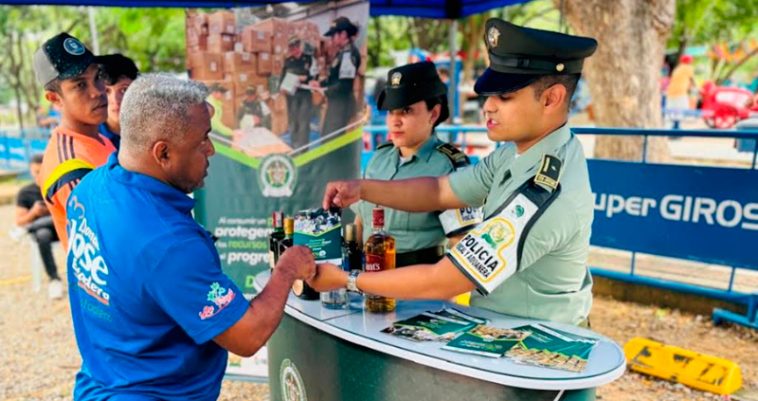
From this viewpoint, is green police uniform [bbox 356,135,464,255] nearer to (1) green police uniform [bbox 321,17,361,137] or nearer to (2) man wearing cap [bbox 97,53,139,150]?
(1) green police uniform [bbox 321,17,361,137]

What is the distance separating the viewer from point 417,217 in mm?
2740

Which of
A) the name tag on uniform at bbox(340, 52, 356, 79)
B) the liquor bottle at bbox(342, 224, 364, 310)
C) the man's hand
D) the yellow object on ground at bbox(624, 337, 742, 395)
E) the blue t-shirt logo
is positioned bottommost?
the yellow object on ground at bbox(624, 337, 742, 395)

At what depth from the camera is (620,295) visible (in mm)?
5234

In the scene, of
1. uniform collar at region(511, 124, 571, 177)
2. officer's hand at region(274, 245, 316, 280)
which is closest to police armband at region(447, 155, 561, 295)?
uniform collar at region(511, 124, 571, 177)

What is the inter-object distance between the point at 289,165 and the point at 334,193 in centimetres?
158

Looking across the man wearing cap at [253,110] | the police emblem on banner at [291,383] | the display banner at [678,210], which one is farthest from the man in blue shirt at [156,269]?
the display banner at [678,210]

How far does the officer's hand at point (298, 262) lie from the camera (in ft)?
5.82

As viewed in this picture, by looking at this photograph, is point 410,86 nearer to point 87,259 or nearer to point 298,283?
point 298,283

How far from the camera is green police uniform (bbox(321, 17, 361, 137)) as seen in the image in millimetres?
3745

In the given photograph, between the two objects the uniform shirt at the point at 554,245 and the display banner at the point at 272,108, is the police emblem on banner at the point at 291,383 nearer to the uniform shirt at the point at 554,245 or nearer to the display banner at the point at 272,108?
the uniform shirt at the point at 554,245

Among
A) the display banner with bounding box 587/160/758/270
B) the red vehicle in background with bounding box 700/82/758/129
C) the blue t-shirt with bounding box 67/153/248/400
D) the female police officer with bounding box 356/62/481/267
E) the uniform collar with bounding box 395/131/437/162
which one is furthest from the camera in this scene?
the red vehicle in background with bounding box 700/82/758/129

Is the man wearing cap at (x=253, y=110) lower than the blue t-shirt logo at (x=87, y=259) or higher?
higher

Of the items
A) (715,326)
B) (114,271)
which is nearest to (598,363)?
(114,271)

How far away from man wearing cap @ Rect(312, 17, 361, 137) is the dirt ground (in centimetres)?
184
